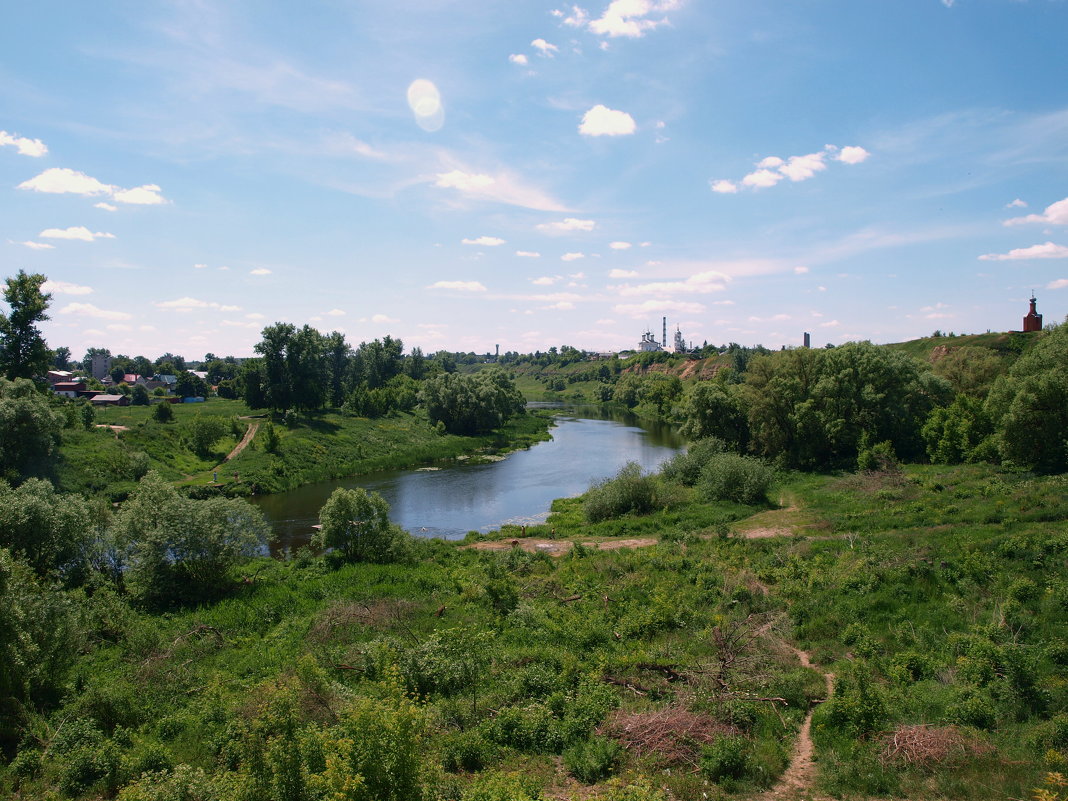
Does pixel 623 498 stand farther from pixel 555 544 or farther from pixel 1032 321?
pixel 1032 321

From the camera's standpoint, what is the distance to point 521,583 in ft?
68.1

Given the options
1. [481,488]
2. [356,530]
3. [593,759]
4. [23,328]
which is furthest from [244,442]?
[593,759]

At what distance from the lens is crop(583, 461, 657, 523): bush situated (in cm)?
3152

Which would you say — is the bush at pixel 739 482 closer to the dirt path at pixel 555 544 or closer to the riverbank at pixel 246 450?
the dirt path at pixel 555 544

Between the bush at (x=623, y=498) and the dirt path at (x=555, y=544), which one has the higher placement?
the bush at (x=623, y=498)

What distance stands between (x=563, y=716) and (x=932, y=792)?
6280 millimetres

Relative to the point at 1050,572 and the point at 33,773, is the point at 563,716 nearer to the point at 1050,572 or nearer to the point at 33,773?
the point at 33,773

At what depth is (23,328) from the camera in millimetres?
38969

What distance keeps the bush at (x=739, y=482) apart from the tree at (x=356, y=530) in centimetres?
1810

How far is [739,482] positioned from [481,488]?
1913 centimetres

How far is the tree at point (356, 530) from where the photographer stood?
23406 mm

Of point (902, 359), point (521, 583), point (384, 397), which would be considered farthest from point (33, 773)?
point (384, 397)

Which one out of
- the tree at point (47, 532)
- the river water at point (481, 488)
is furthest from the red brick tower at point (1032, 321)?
the tree at point (47, 532)

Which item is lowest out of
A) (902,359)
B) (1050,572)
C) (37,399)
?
(1050,572)
